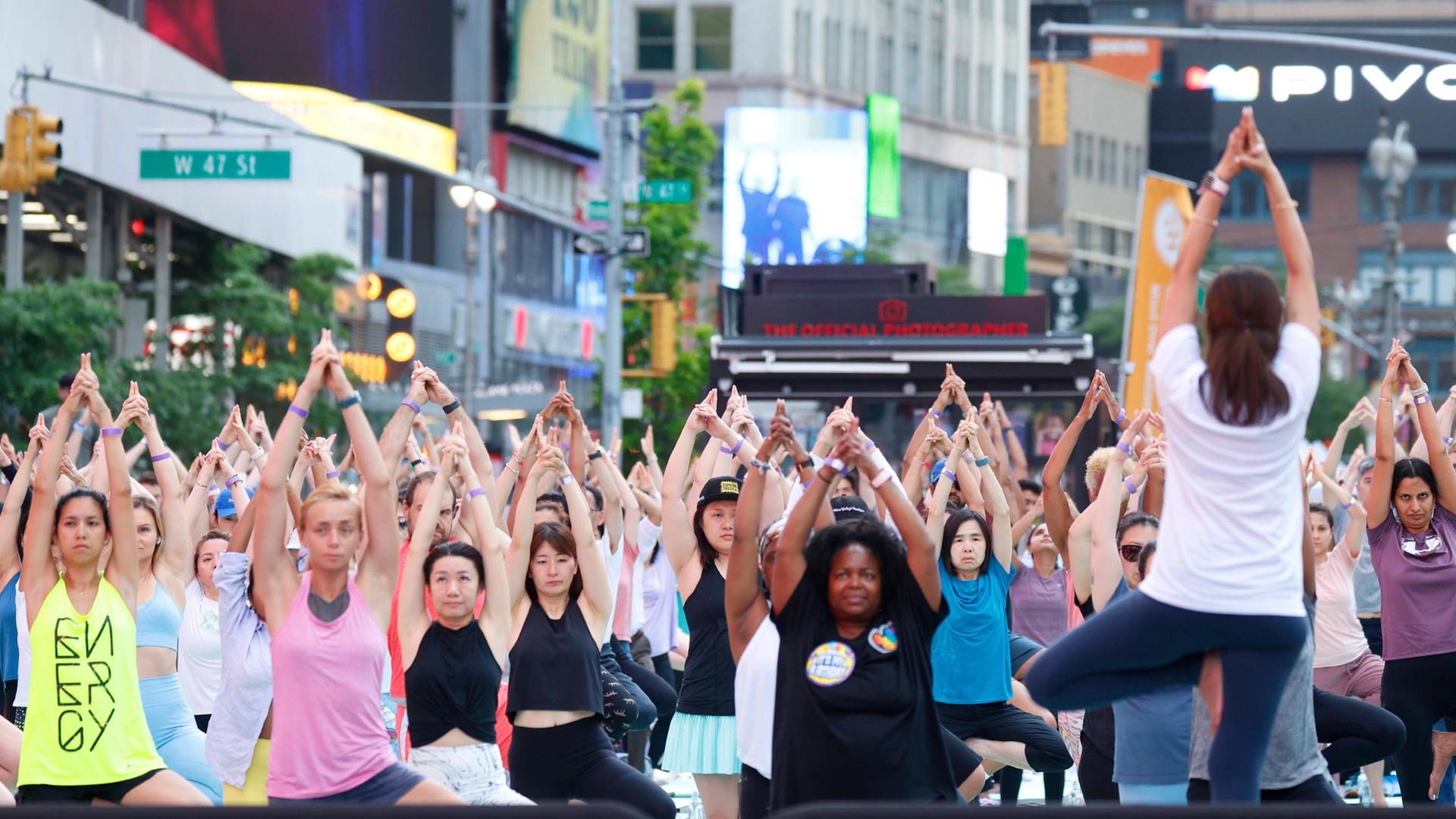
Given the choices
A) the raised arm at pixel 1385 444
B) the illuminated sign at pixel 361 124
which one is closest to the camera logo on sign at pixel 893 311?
the raised arm at pixel 1385 444

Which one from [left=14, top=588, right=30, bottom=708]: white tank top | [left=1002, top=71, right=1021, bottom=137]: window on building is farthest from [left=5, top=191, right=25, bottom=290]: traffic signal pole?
[left=1002, top=71, right=1021, bottom=137]: window on building

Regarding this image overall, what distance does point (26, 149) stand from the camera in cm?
2011

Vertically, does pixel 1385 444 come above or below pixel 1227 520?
above

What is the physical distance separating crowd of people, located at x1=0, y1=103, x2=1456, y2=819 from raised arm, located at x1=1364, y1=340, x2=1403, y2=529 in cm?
2

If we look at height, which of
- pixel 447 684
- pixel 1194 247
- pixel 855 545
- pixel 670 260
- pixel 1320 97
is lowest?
pixel 447 684

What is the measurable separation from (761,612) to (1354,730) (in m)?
2.79

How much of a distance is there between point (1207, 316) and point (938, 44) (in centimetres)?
7246

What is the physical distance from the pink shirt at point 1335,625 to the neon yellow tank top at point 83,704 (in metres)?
6.45

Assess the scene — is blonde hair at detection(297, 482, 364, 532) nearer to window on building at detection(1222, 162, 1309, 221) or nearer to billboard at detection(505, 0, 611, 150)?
billboard at detection(505, 0, 611, 150)

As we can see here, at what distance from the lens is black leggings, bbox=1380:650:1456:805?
955 centimetres

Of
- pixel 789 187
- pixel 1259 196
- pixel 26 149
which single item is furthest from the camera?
pixel 1259 196

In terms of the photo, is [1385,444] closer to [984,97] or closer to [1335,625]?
[1335,625]

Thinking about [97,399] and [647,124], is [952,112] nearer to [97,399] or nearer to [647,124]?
[647,124]

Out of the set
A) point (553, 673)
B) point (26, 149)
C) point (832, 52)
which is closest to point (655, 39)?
point (832, 52)
